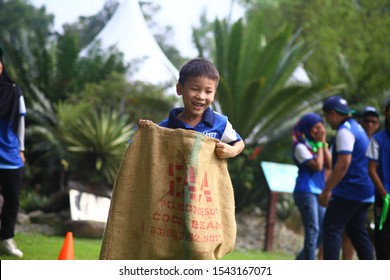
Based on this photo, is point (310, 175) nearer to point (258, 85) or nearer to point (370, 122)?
point (370, 122)

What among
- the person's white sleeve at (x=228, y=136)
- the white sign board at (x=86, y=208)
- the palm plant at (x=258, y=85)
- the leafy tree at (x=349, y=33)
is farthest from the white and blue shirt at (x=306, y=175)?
the leafy tree at (x=349, y=33)

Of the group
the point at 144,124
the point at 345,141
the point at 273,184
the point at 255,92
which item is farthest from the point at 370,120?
the point at 255,92

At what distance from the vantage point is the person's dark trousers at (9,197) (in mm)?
6867

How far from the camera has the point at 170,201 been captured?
3.94 metres

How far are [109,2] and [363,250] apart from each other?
118ft

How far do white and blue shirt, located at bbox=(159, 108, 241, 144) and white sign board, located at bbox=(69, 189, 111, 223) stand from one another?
687 cm

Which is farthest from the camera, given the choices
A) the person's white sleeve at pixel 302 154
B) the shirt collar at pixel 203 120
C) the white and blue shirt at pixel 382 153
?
the person's white sleeve at pixel 302 154

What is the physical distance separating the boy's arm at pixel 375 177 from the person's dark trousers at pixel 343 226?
49 cm

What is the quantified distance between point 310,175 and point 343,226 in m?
0.84

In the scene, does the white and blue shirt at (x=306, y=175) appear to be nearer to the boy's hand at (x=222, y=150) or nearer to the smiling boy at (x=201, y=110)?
the smiling boy at (x=201, y=110)

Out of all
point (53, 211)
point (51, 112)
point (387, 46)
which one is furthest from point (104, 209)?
point (387, 46)

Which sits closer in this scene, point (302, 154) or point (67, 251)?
point (67, 251)

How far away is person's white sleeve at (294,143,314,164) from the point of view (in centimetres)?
728

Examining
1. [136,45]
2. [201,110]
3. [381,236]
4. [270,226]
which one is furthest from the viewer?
[136,45]
